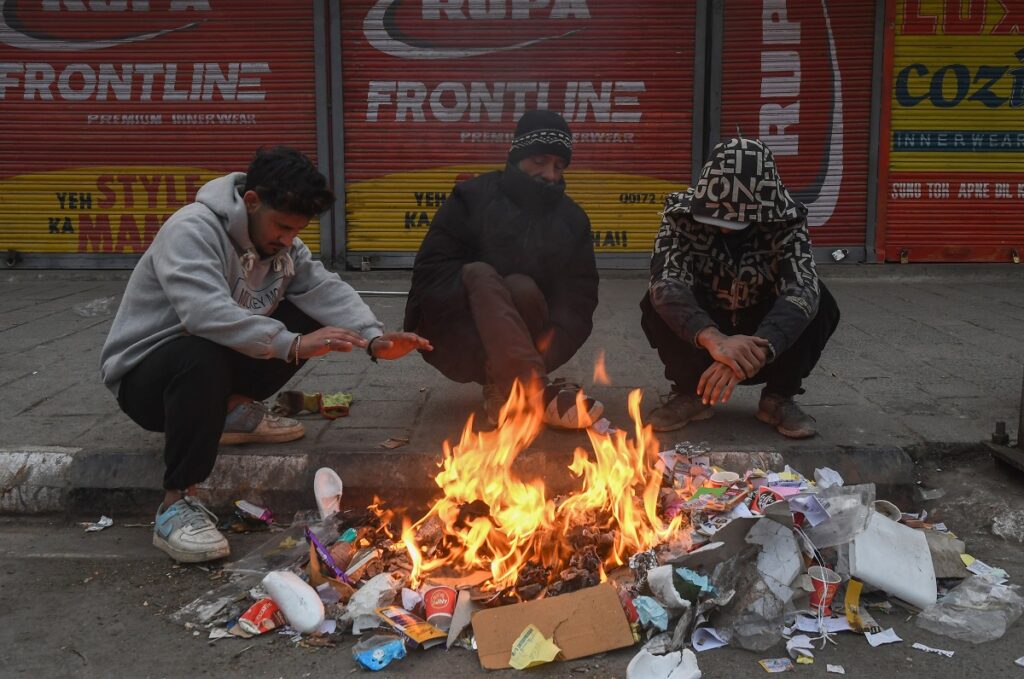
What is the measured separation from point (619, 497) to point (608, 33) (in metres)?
6.83

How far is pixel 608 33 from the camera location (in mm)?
9008

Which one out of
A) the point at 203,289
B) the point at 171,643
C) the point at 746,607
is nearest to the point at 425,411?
the point at 203,289

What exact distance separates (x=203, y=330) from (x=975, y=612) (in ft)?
8.93

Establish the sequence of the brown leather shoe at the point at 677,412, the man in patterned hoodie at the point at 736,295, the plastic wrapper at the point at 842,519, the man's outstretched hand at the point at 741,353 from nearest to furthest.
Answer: the plastic wrapper at the point at 842,519, the man's outstretched hand at the point at 741,353, the man in patterned hoodie at the point at 736,295, the brown leather shoe at the point at 677,412

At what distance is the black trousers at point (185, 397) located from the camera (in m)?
3.25

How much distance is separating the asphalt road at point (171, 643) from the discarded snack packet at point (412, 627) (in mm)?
43

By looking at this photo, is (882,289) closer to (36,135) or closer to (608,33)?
(608,33)

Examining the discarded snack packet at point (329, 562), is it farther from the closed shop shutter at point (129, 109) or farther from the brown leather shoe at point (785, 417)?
the closed shop shutter at point (129, 109)

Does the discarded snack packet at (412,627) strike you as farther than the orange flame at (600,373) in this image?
No

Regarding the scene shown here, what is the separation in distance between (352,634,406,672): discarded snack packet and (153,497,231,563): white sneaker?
812mm

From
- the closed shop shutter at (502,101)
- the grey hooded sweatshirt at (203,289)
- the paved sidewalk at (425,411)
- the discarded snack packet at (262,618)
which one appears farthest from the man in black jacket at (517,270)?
the closed shop shutter at (502,101)

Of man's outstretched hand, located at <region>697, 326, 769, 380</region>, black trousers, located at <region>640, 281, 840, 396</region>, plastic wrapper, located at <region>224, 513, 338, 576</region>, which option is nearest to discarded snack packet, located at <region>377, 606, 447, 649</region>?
plastic wrapper, located at <region>224, 513, 338, 576</region>

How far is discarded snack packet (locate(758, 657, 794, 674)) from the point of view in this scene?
2553 mm

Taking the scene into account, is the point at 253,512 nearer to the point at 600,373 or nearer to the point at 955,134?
the point at 600,373
